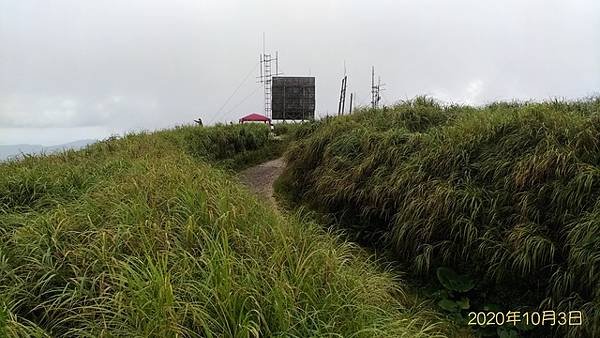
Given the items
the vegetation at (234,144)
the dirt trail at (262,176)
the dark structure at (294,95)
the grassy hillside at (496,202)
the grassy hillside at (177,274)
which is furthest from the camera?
the dark structure at (294,95)

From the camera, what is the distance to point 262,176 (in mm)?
11453

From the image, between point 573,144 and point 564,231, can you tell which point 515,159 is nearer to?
point 573,144

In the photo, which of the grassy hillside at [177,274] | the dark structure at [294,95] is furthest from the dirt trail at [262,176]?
the dark structure at [294,95]

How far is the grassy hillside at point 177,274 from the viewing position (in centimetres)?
220

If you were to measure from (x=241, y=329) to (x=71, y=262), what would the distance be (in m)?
1.31

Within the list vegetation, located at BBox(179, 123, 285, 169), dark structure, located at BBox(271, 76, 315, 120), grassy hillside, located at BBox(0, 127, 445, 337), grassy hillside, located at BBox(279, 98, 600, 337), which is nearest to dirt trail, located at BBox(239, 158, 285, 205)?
vegetation, located at BBox(179, 123, 285, 169)

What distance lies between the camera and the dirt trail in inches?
387

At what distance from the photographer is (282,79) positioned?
2319 cm

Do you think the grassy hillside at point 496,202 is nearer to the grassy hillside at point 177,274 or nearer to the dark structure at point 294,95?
the grassy hillside at point 177,274

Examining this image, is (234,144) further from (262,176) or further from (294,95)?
(294,95)

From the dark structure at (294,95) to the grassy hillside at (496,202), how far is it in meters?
15.9

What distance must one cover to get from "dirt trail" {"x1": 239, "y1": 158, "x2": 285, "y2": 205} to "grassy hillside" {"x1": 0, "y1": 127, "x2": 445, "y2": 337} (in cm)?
538

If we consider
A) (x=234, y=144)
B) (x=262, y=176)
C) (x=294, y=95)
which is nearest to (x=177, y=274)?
(x=262, y=176)

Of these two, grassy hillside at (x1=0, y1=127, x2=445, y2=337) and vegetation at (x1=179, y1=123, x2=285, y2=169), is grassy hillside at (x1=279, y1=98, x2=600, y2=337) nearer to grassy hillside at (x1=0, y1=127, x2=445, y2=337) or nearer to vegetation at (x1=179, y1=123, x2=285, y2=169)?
grassy hillside at (x1=0, y1=127, x2=445, y2=337)
